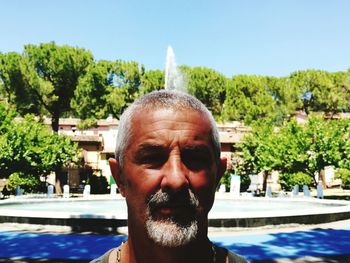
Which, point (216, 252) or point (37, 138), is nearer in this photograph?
point (216, 252)

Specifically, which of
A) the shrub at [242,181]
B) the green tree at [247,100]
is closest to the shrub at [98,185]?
the shrub at [242,181]

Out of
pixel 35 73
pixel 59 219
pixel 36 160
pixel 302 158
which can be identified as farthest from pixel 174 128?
pixel 35 73

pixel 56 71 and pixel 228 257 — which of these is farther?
pixel 56 71

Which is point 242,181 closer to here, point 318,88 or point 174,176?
point 318,88

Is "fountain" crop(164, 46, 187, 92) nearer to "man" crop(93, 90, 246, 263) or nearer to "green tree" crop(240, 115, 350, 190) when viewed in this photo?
"green tree" crop(240, 115, 350, 190)

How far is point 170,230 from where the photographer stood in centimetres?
139


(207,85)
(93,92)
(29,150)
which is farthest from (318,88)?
(29,150)

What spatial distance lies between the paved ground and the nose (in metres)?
7.86

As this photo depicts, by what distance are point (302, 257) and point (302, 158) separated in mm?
20635

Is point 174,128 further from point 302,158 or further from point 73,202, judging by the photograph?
point 302,158

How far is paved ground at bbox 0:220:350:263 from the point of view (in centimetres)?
912

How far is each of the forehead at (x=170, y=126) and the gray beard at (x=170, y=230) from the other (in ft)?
0.76

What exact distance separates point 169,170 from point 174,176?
38 mm

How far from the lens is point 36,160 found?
104ft
